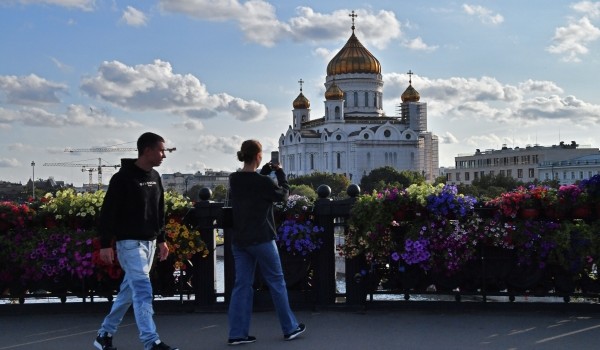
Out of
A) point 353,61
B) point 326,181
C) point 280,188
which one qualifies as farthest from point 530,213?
point 353,61

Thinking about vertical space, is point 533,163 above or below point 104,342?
above

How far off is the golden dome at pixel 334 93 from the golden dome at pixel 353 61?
3139 millimetres

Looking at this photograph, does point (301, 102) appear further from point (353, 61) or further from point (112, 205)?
point (112, 205)

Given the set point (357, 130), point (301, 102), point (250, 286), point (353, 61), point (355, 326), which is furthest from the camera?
point (301, 102)

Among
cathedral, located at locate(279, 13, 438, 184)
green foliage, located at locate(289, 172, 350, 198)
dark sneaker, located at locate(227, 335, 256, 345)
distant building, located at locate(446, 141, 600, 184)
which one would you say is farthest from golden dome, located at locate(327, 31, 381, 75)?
dark sneaker, located at locate(227, 335, 256, 345)

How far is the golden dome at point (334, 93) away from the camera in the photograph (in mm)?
132000

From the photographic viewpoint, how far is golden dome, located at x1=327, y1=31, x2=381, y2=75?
435ft

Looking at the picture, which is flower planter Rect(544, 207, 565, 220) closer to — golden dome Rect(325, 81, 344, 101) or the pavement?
the pavement

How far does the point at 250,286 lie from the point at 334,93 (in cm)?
12640

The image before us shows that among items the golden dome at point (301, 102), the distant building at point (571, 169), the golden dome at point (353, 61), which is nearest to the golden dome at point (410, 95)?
the golden dome at point (353, 61)

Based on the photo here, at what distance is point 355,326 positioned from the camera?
764cm

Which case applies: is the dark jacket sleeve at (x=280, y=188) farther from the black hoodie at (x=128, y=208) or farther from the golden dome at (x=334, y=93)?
the golden dome at (x=334, y=93)

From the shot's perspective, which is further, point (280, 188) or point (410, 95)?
point (410, 95)

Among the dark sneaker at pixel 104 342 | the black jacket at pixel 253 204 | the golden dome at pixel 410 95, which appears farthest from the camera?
the golden dome at pixel 410 95
